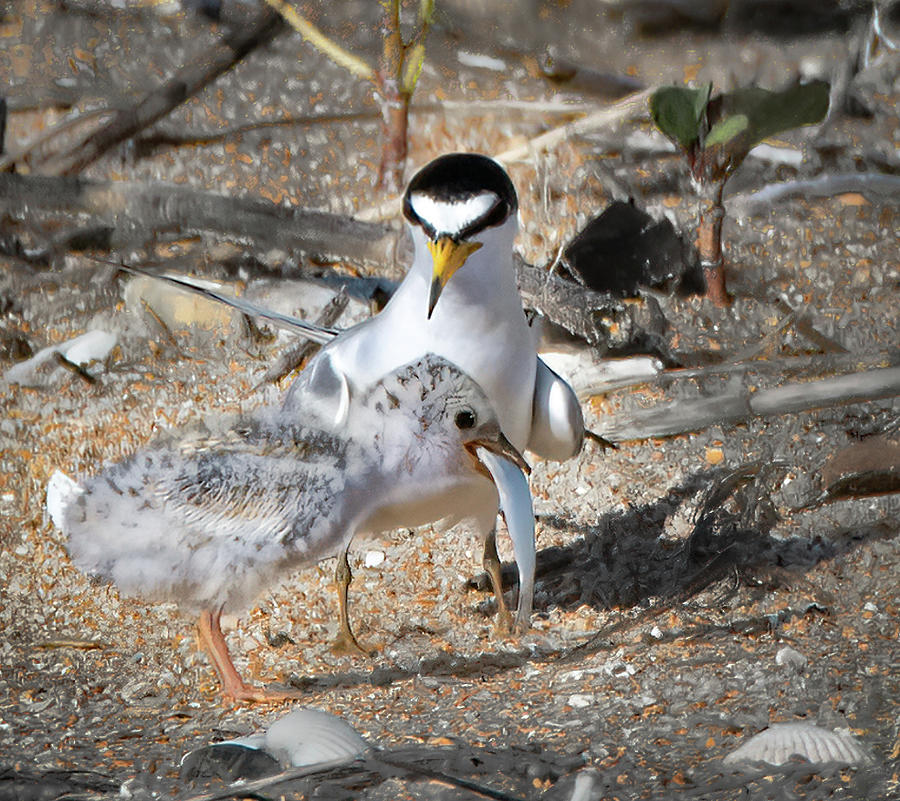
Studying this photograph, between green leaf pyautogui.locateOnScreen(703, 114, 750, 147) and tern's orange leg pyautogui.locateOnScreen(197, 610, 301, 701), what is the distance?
0.66 meters

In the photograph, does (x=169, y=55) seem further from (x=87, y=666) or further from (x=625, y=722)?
(x=625, y=722)

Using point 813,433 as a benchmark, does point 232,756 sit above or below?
below

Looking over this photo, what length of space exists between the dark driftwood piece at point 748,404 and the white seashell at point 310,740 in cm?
43

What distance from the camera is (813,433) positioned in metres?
1.11

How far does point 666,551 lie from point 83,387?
58cm

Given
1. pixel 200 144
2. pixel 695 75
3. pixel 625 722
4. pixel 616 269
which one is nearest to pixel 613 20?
pixel 695 75

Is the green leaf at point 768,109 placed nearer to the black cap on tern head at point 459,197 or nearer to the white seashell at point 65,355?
the black cap on tern head at point 459,197

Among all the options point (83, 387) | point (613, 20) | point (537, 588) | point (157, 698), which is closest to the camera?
point (157, 698)

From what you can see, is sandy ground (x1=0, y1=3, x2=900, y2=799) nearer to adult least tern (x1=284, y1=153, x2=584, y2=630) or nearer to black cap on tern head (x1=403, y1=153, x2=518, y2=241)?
adult least tern (x1=284, y1=153, x2=584, y2=630)

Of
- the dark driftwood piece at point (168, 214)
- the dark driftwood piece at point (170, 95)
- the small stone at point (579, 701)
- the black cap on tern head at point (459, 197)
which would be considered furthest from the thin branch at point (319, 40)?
the small stone at point (579, 701)

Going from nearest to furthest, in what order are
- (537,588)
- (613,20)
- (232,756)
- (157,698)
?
(232,756) < (157,698) < (537,588) < (613,20)

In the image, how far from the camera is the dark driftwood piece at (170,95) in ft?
4.12

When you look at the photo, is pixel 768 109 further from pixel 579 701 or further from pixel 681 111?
pixel 579 701

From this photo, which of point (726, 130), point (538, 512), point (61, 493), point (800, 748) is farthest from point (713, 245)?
point (61, 493)
